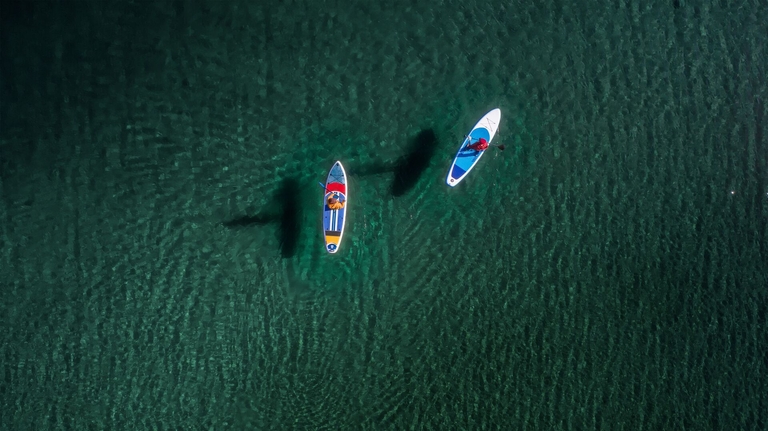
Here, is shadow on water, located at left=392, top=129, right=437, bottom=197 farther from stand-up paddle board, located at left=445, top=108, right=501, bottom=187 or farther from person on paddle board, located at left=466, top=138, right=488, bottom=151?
person on paddle board, located at left=466, top=138, right=488, bottom=151

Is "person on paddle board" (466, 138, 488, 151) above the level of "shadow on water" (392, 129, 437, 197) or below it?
above

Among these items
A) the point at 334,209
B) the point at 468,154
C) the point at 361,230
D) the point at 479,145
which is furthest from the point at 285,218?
the point at 479,145

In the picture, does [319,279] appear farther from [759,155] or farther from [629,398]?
[759,155]

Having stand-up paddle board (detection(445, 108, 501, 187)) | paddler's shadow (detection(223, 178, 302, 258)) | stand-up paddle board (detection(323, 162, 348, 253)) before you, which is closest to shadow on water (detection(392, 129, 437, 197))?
stand-up paddle board (detection(445, 108, 501, 187))

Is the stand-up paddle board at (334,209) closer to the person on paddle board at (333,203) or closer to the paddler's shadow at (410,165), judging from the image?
the person on paddle board at (333,203)

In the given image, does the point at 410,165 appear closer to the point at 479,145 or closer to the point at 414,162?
the point at 414,162

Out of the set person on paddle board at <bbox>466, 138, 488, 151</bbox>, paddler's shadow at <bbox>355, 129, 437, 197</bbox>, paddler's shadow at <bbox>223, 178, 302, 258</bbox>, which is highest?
person on paddle board at <bbox>466, 138, 488, 151</bbox>
